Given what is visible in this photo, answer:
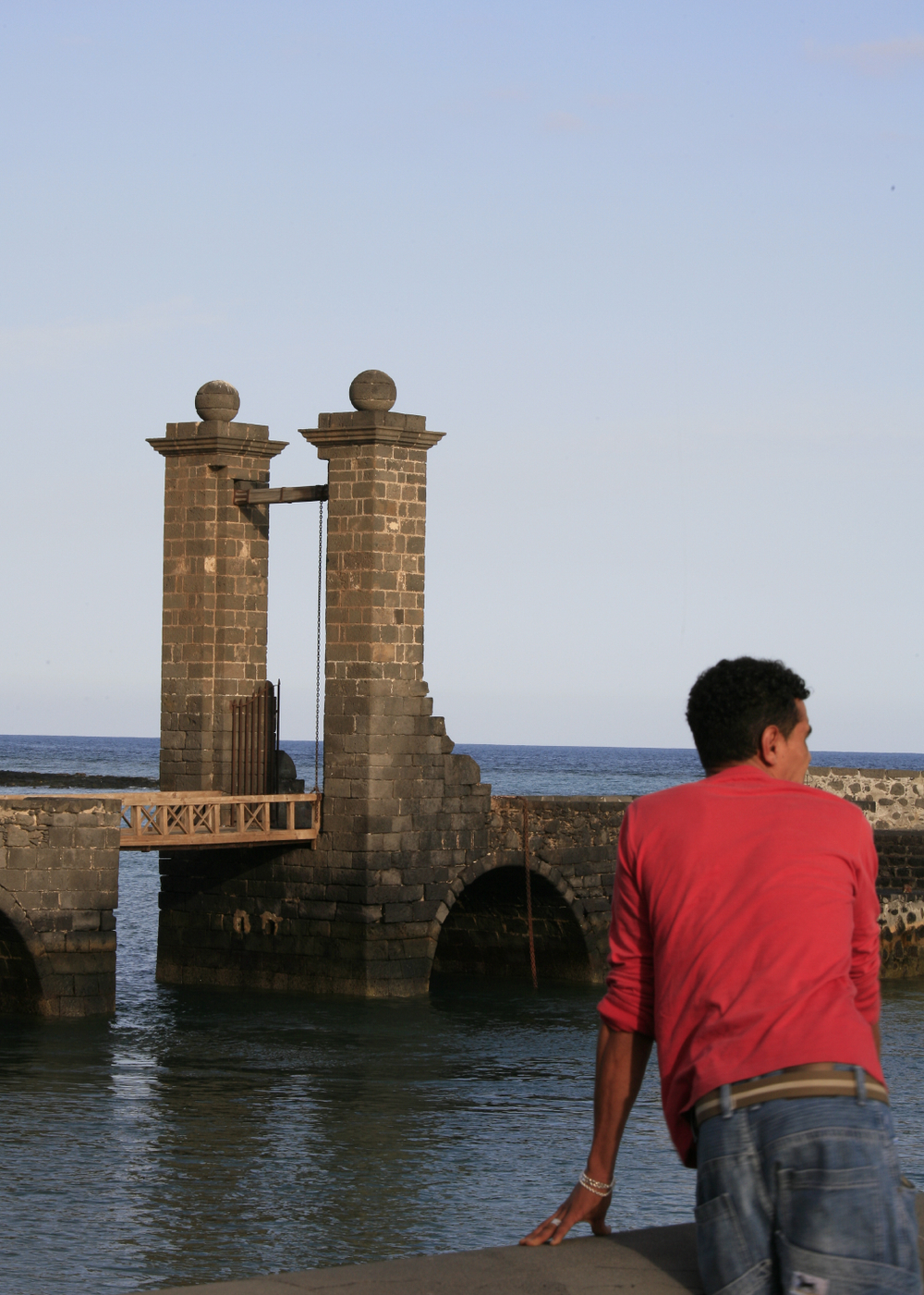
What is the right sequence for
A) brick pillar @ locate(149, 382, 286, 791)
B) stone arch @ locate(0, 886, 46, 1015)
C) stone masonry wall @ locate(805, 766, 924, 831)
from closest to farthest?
1. stone arch @ locate(0, 886, 46, 1015)
2. brick pillar @ locate(149, 382, 286, 791)
3. stone masonry wall @ locate(805, 766, 924, 831)

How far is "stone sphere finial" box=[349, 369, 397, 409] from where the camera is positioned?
19812 mm

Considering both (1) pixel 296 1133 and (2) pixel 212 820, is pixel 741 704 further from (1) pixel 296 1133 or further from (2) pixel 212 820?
(2) pixel 212 820

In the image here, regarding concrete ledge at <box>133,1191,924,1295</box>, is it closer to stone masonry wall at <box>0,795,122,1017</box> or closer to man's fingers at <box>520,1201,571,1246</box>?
man's fingers at <box>520,1201,571,1246</box>

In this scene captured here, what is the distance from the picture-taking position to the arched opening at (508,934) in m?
22.4

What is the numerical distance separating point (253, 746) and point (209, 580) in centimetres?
201

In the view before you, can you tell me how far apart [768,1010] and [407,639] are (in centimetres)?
1673

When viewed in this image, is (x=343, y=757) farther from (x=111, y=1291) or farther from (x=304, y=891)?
(x=111, y=1291)

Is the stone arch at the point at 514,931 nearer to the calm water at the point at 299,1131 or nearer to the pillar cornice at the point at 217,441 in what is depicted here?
the calm water at the point at 299,1131

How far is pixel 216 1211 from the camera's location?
1095 centimetres

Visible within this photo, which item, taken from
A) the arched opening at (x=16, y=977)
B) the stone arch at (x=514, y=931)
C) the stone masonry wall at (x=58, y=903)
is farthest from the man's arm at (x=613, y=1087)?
the stone arch at (x=514, y=931)

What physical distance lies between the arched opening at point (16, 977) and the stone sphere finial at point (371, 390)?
6789 millimetres

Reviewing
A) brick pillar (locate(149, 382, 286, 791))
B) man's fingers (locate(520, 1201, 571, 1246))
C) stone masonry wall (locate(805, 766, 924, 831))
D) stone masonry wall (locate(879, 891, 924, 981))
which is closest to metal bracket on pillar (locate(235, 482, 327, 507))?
Result: brick pillar (locate(149, 382, 286, 791))

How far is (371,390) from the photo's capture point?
779 inches

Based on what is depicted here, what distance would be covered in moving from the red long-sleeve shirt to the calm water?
6.54 metres
